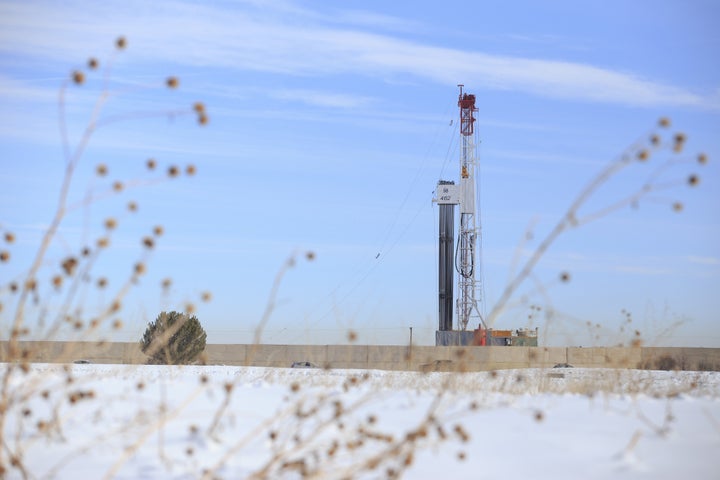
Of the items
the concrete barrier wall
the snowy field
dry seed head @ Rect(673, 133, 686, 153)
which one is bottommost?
the snowy field

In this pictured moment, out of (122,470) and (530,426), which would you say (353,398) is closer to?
(530,426)

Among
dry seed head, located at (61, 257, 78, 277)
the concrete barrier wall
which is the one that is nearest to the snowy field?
dry seed head, located at (61, 257, 78, 277)

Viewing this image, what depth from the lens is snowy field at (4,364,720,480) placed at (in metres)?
4.24

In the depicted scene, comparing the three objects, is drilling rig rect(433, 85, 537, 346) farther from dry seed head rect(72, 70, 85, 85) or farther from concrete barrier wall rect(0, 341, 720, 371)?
dry seed head rect(72, 70, 85, 85)

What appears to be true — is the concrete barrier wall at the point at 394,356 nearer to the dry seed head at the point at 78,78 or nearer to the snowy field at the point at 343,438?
the snowy field at the point at 343,438

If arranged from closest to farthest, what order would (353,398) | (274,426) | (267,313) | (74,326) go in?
(267,313) < (74,326) < (274,426) < (353,398)

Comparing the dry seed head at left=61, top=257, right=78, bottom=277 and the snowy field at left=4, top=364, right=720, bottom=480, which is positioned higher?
the dry seed head at left=61, top=257, right=78, bottom=277

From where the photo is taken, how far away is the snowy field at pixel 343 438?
4.24 meters

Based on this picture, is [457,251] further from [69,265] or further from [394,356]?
[69,265]

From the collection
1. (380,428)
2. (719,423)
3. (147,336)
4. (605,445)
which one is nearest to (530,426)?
(605,445)

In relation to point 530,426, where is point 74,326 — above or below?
above

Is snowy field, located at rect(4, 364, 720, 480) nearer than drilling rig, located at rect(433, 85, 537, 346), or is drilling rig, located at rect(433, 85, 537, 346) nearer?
snowy field, located at rect(4, 364, 720, 480)

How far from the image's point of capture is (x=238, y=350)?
28.6 meters

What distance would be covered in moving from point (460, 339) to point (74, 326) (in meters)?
29.3
